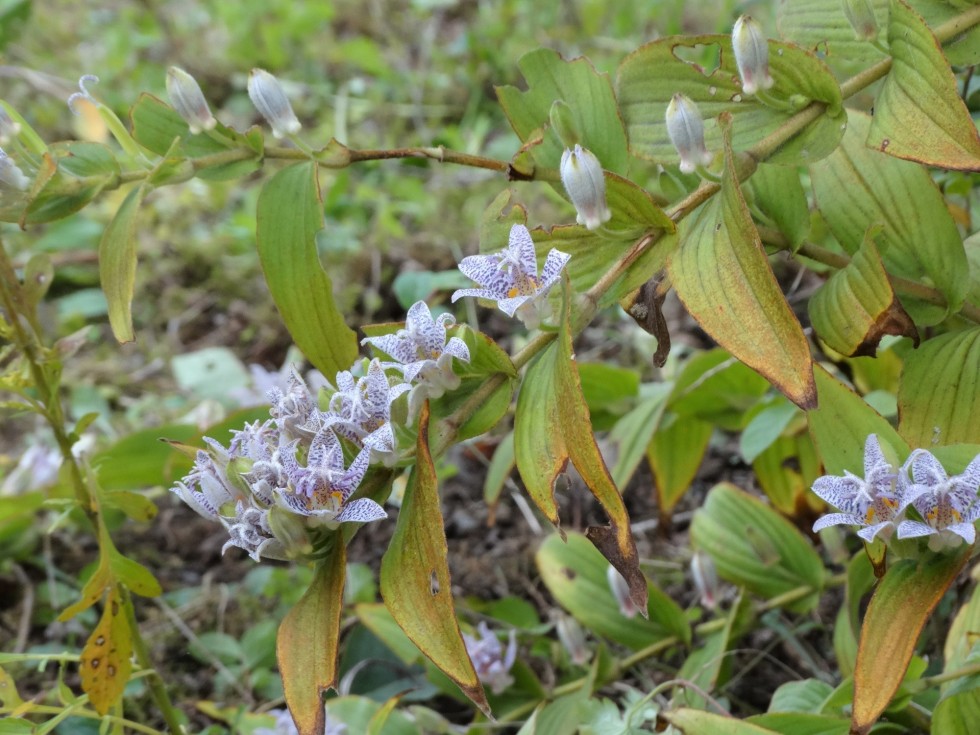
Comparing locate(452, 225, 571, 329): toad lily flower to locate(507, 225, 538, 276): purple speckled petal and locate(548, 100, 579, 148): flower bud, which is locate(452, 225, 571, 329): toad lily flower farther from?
locate(548, 100, 579, 148): flower bud

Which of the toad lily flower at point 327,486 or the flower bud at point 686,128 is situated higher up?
the flower bud at point 686,128

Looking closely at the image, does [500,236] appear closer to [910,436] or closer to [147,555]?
[910,436]

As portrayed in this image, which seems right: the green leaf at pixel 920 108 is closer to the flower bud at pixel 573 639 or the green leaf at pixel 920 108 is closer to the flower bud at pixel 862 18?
the flower bud at pixel 862 18

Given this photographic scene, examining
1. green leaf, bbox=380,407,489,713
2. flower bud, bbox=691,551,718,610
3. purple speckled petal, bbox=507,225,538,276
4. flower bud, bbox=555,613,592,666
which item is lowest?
flower bud, bbox=555,613,592,666

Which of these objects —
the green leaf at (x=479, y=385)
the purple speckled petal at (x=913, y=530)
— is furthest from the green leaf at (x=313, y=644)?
the purple speckled petal at (x=913, y=530)

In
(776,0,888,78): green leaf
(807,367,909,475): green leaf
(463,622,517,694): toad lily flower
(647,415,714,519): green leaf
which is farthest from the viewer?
(647,415,714,519): green leaf

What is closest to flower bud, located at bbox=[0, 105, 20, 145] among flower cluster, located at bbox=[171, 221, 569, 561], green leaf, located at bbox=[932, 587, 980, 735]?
flower cluster, located at bbox=[171, 221, 569, 561]

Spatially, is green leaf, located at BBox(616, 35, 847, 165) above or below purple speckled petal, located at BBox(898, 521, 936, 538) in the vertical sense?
above
